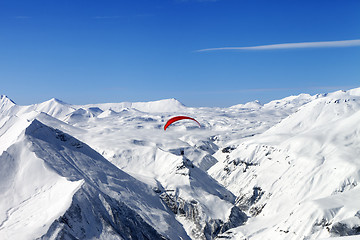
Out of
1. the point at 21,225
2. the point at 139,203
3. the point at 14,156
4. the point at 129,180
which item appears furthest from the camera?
the point at 129,180

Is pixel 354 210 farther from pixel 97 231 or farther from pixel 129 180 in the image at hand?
pixel 129 180

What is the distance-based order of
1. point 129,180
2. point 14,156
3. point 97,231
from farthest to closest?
point 129,180 → point 14,156 → point 97,231

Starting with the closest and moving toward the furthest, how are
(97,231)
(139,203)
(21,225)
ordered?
(21,225)
(97,231)
(139,203)

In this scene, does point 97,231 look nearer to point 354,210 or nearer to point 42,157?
point 42,157

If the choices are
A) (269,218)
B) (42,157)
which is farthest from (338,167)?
(42,157)

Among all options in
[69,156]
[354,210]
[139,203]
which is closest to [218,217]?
[139,203]

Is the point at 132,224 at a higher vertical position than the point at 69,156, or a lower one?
lower

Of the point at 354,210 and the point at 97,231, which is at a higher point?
the point at 354,210

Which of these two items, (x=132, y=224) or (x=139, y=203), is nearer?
(x=132, y=224)

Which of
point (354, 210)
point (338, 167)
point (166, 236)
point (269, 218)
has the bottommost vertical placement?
point (166, 236)
